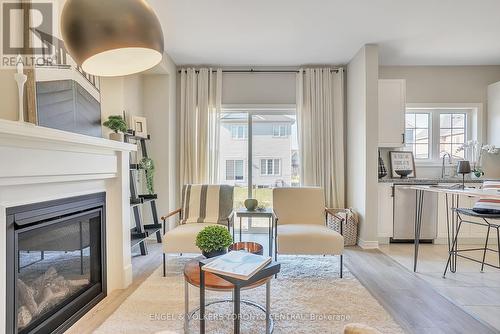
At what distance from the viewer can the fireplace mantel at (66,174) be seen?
4.98 ft

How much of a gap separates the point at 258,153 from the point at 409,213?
2369 millimetres

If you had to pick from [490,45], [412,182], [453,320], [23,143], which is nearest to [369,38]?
[490,45]

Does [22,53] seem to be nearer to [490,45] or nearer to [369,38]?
[369,38]

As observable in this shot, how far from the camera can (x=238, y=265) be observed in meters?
1.67

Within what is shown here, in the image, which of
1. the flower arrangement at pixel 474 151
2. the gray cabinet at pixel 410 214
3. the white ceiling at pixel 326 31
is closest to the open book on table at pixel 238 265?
the white ceiling at pixel 326 31

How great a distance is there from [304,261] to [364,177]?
1404 millimetres

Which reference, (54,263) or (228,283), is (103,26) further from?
(54,263)

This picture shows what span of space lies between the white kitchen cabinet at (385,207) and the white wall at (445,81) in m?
1.63

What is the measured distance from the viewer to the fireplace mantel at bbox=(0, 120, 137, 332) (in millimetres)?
1517

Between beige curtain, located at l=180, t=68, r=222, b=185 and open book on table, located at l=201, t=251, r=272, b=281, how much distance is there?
9.08ft

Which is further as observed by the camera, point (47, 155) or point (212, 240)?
point (212, 240)

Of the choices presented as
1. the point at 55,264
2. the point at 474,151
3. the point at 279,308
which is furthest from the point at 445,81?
the point at 55,264

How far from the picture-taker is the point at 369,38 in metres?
3.62

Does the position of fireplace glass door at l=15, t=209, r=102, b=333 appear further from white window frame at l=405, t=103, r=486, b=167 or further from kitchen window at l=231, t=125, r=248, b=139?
white window frame at l=405, t=103, r=486, b=167
